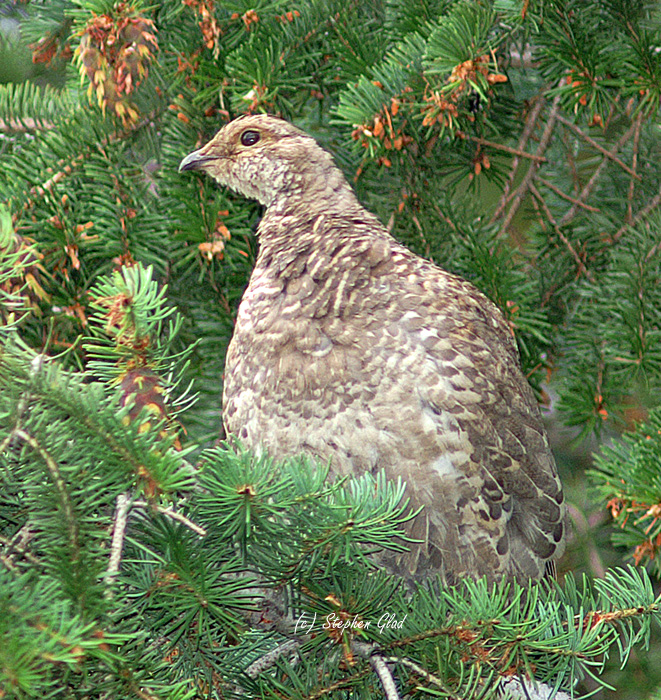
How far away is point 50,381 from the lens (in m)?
A: 1.24

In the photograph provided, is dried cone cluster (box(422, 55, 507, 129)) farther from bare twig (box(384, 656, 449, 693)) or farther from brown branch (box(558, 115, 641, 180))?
bare twig (box(384, 656, 449, 693))

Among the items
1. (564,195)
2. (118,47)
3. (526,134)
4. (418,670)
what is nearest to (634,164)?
(564,195)

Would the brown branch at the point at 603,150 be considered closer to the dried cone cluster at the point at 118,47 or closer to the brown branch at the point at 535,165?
the brown branch at the point at 535,165

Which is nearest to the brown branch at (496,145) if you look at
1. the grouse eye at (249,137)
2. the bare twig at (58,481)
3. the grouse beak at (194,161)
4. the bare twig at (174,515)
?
the grouse eye at (249,137)

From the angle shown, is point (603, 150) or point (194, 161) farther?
point (603, 150)

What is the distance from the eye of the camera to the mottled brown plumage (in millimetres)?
2350

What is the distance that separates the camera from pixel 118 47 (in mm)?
2543

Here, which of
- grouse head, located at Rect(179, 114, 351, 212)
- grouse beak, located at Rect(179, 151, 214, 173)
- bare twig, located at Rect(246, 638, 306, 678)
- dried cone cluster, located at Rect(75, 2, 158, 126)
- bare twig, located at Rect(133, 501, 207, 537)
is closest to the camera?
bare twig, located at Rect(133, 501, 207, 537)

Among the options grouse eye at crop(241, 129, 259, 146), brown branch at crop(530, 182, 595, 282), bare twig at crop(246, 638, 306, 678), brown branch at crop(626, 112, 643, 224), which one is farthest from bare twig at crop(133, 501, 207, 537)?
brown branch at crop(626, 112, 643, 224)

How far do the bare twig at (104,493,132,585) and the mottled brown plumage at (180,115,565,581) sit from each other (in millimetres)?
1048

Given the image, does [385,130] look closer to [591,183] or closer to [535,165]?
[535,165]

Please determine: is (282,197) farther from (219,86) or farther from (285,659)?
(285,659)

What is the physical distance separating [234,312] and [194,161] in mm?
540

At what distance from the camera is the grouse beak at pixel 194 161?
2812 mm
